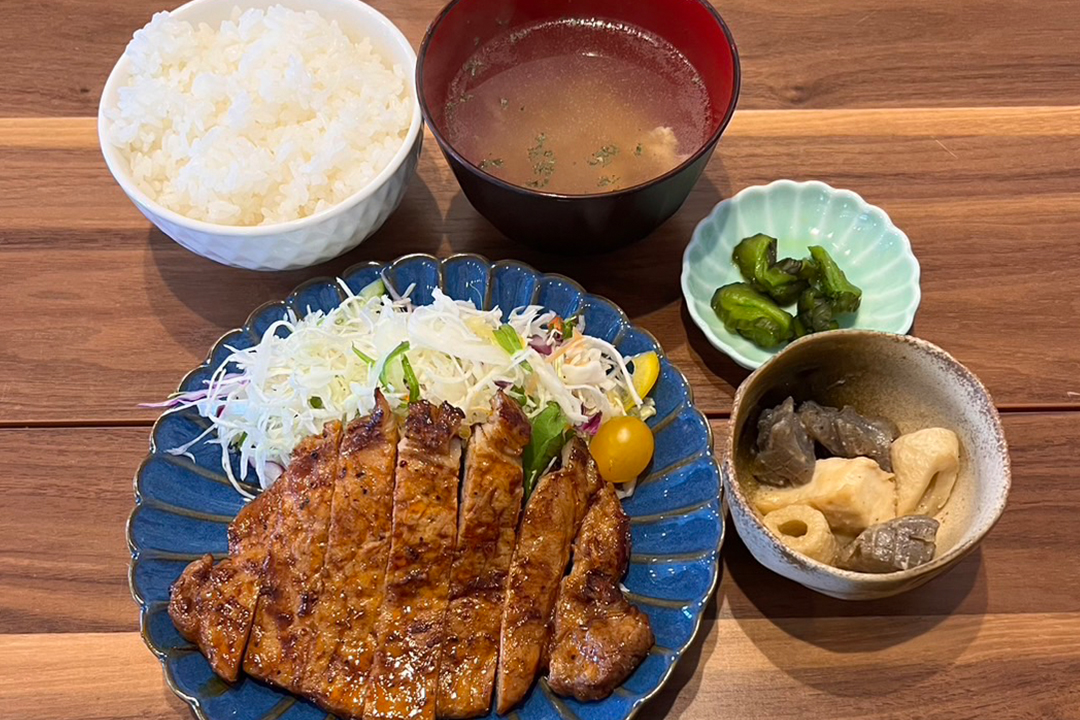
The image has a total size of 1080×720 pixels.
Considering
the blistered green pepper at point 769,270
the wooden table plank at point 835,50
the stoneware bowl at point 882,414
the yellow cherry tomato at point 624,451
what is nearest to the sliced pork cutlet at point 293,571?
the yellow cherry tomato at point 624,451

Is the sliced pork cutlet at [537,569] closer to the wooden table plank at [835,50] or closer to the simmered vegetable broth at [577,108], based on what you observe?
the simmered vegetable broth at [577,108]

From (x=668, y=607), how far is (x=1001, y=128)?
6.61 ft

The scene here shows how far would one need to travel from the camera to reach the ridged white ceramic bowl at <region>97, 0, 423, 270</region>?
7.18ft

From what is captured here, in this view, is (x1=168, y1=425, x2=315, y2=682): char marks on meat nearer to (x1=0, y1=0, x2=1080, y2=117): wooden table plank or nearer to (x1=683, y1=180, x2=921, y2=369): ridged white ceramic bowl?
(x1=683, y1=180, x2=921, y2=369): ridged white ceramic bowl

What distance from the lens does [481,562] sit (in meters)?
1.95

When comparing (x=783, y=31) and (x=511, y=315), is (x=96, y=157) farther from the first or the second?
(x=783, y=31)

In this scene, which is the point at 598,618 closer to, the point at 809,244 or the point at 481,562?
the point at 481,562

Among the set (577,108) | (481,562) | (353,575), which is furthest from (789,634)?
(577,108)

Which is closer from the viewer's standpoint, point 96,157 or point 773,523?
point 773,523

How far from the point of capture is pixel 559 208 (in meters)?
2.16

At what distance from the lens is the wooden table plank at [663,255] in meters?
2.46

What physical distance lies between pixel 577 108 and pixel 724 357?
0.81m

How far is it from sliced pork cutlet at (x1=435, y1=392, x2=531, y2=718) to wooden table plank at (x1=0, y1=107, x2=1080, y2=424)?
0.68m

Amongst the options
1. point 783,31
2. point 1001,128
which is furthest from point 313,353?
point 1001,128
